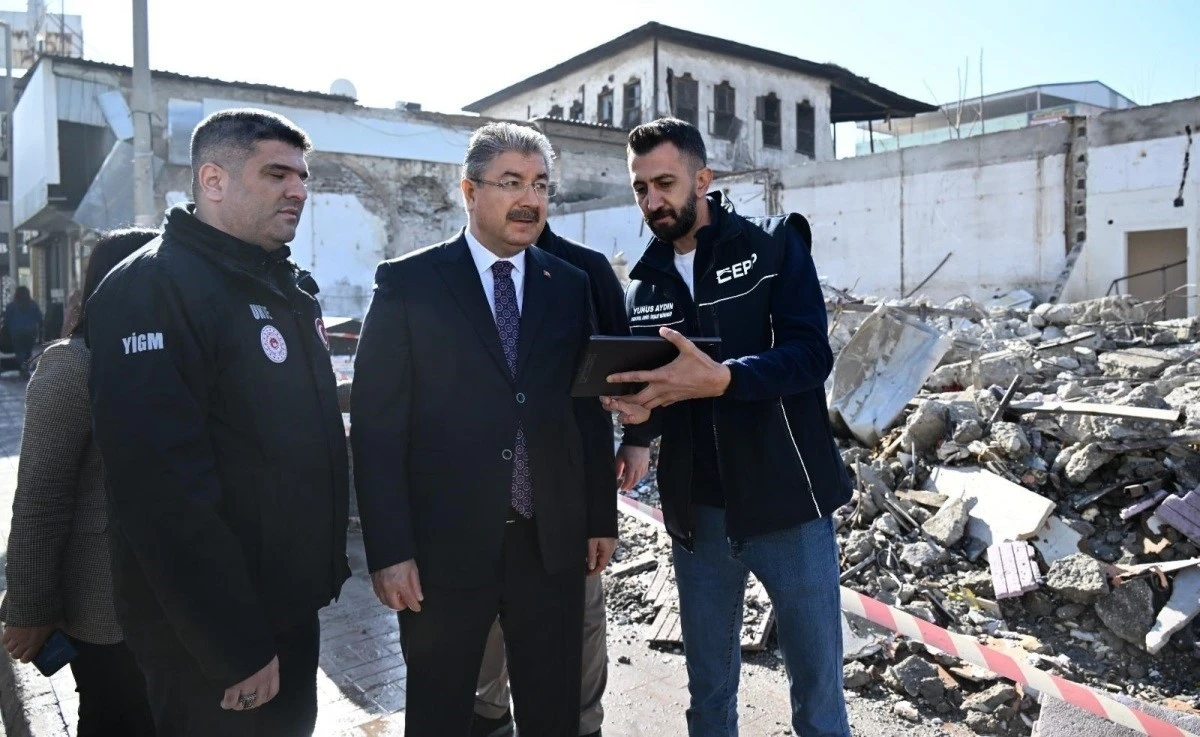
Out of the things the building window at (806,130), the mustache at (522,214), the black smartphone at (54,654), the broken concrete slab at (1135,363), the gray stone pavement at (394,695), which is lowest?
the gray stone pavement at (394,695)

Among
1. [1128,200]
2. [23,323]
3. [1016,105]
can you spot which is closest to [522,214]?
[1128,200]

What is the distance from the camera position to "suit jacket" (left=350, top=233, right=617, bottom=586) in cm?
229

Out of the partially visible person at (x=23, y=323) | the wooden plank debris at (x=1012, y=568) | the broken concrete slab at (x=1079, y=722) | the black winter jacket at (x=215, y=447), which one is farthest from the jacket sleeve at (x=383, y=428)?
the partially visible person at (x=23, y=323)

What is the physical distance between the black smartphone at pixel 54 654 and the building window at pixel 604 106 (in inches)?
1100

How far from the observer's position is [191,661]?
6.73 feet

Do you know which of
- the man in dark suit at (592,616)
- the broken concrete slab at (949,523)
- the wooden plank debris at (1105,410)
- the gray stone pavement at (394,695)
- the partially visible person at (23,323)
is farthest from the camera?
the partially visible person at (23,323)

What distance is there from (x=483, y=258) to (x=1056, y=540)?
415 cm

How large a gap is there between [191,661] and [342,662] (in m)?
2.21

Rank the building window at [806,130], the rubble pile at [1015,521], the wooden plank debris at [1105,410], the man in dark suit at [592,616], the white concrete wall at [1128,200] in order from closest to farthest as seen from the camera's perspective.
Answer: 1. the man in dark suit at [592,616]
2. the rubble pile at [1015,521]
3. the wooden plank debris at [1105,410]
4. the white concrete wall at [1128,200]
5. the building window at [806,130]

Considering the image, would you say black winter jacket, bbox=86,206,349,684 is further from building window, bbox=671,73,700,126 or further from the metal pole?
building window, bbox=671,73,700,126

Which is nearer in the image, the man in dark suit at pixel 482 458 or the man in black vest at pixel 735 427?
the man in dark suit at pixel 482 458

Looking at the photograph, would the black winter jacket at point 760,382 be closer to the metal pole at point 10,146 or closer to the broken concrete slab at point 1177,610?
the broken concrete slab at point 1177,610

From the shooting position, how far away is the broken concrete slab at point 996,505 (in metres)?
4.93

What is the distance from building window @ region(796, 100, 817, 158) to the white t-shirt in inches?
1137
